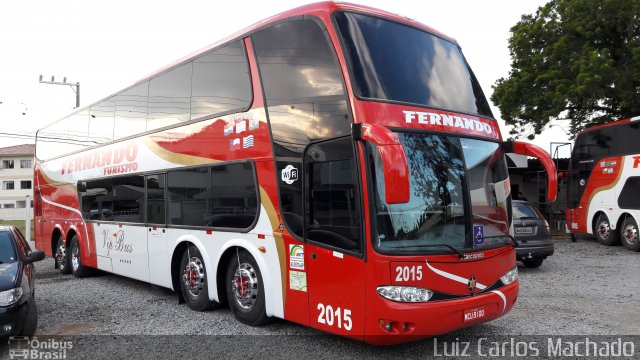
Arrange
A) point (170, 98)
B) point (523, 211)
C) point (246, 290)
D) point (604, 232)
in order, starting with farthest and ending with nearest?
point (604, 232), point (523, 211), point (170, 98), point (246, 290)

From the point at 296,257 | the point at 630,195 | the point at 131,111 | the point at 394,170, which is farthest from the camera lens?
the point at 630,195

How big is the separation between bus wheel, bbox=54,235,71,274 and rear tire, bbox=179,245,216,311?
5666 mm

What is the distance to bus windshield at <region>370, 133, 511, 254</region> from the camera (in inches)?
192

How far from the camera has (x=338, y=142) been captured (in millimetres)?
5191

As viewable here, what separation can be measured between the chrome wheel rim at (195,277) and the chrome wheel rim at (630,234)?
529 inches

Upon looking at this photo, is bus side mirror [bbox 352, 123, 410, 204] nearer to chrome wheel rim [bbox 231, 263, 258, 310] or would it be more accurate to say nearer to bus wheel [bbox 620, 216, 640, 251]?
chrome wheel rim [bbox 231, 263, 258, 310]

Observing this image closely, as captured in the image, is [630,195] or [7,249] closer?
[7,249]

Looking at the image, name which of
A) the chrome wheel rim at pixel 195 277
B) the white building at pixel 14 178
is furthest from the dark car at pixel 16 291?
the white building at pixel 14 178

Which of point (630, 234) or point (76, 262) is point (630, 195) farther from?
point (76, 262)

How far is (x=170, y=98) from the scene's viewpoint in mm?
8188

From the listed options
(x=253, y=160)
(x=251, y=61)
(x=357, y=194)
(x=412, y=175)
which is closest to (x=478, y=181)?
(x=412, y=175)

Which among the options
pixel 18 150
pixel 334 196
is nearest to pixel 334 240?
pixel 334 196

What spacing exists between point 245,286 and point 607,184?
14.1 meters

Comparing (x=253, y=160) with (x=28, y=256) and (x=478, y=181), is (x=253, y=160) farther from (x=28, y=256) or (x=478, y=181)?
(x=28, y=256)
